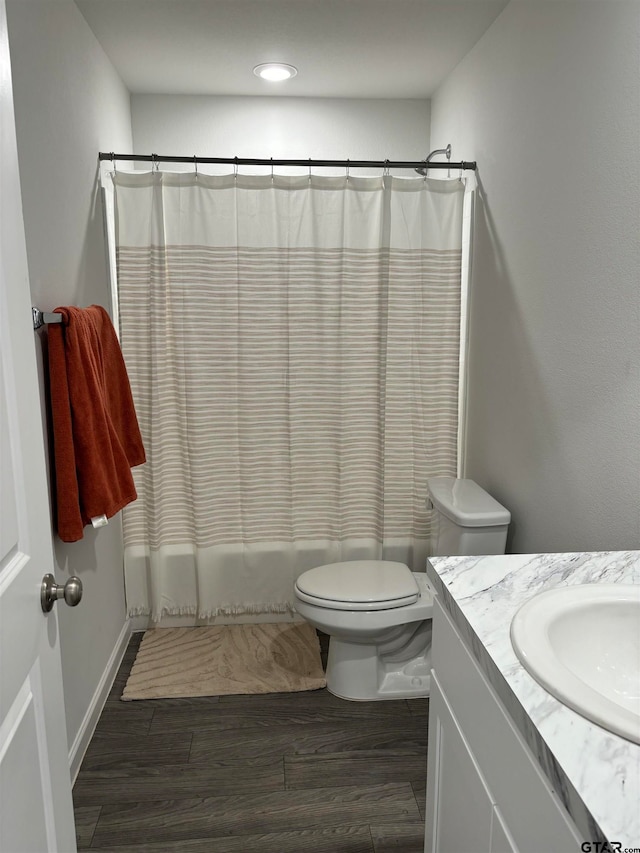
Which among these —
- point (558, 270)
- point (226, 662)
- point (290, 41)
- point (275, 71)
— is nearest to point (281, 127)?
point (275, 71)

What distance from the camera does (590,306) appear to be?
5.65 ft

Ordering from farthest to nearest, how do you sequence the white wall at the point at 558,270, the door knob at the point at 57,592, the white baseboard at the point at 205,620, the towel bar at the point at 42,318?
the white baseboard at the point at 205,620 < the towel bar at the point at 42,318 < the white wall at the point at 558,270 < the door knob at the point at 57,592

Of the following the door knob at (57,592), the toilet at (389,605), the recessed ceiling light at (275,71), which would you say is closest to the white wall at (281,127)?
the recessed ceiling light at (275,71)

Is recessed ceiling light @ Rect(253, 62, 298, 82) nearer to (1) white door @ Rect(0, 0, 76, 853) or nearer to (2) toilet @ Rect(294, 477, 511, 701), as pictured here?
(2) toilet @ Rect(294, 477, 511, 701)

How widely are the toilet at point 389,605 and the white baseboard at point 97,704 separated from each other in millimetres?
760

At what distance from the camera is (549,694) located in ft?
2.88

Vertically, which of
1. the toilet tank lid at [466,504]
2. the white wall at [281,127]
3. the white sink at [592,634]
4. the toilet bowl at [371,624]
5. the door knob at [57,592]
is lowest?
the toilet bowl at [371,624]

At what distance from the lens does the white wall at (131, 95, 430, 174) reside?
10.5 ft

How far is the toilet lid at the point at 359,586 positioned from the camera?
226 cm

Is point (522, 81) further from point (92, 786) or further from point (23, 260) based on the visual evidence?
point (92, 786)

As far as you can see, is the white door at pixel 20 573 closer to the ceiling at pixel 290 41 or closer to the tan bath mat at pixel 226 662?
the tan bath mat at pixel 226 662

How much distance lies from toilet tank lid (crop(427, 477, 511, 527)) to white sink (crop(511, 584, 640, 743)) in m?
1.00

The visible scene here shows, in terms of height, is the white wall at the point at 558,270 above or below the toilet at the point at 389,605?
above

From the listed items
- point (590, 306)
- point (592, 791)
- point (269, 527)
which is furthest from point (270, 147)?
point (592, 791)
